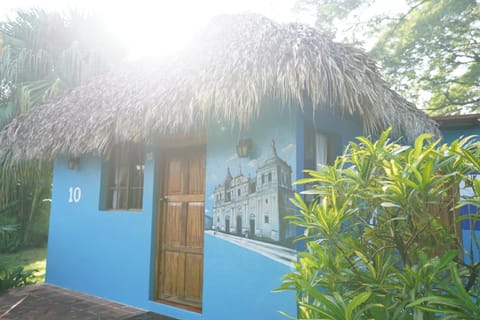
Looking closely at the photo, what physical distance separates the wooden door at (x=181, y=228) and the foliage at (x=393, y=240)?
2.38 meters

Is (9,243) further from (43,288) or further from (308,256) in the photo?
(308,256)

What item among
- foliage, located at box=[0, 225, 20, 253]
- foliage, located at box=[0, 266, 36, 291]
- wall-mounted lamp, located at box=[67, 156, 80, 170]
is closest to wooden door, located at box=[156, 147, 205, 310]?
wall-mounted lamp, located at box=[67, 156, 80, 170]

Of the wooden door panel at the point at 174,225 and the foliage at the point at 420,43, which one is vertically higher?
the foliage at the point at 420,43

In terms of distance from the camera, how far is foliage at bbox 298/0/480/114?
10383 mm

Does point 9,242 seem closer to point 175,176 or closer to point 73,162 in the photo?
point 73,162

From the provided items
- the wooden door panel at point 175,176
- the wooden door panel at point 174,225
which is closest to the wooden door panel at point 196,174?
the wooden door panel at point 175,176

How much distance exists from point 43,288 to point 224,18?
4.99 meters

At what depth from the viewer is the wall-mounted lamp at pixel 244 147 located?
344 centimetres

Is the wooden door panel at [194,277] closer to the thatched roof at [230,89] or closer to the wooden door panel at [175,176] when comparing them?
the wooden door panel at [175,176]

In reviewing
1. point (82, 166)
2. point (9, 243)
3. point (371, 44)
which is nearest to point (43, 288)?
point (82, 166)

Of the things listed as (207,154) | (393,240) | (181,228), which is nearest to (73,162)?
(181,228)

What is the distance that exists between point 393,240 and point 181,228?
2950 millimetres

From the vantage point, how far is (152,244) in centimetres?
427

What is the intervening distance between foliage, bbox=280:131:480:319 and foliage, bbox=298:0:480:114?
33.8 feet
